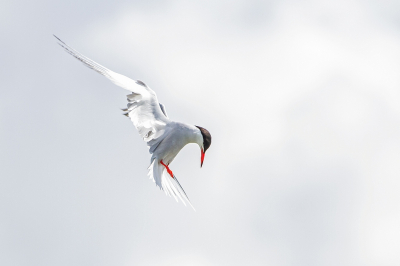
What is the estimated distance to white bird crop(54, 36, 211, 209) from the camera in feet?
28.2

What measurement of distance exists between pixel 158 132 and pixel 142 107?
59cm

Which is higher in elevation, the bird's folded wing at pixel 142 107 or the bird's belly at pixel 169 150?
the bird's folded wing at pixel 142 107

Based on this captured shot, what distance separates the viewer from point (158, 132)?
880 cm

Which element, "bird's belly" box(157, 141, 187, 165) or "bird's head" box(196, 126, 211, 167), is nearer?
"bird's head" box(196, 126, 211, 167)

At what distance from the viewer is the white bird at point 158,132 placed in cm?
859

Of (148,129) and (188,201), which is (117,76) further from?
(188,201)

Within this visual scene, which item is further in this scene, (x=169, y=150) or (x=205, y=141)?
(x=169, y=150)

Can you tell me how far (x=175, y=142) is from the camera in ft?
28.3

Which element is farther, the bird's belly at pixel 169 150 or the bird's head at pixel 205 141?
the bird's belly at pixel 169 150

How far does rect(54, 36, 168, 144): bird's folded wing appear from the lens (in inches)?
346

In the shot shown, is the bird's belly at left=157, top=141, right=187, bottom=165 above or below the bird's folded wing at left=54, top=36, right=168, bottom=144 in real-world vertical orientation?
below

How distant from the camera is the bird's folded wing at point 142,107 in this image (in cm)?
879

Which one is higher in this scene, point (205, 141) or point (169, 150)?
point (205, 141)

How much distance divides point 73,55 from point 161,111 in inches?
73.9
